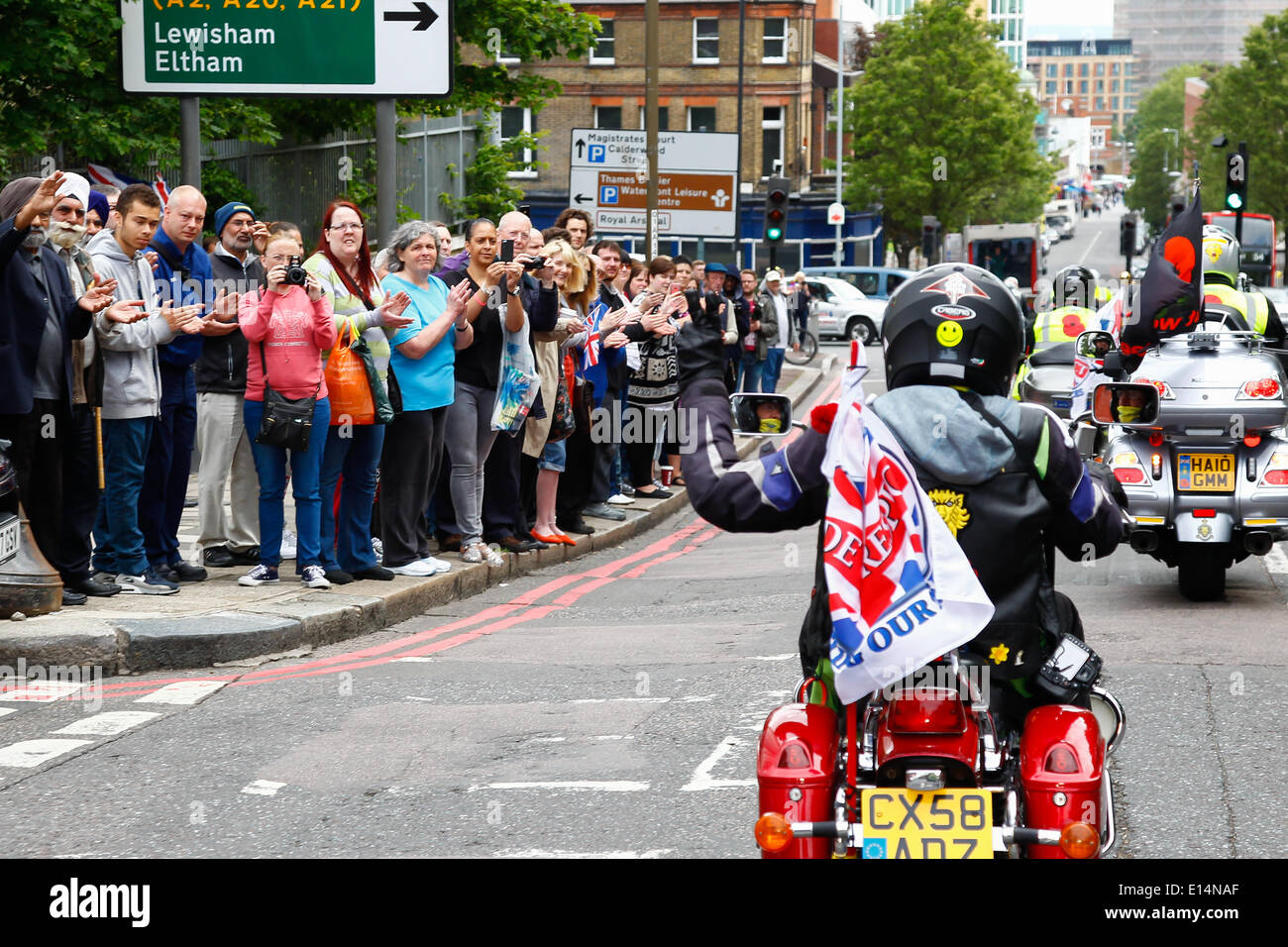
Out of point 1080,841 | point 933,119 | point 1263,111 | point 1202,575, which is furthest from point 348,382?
point 1263,111

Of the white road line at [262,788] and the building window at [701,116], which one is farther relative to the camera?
the building window at [701,116]

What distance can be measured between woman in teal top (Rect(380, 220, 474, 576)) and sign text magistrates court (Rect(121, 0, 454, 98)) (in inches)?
78.9

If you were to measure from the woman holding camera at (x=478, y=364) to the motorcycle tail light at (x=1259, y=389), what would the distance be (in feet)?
13.9

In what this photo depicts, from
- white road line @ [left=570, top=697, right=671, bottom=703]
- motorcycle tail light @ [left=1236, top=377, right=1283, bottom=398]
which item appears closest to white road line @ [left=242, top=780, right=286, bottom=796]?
white road line @ [left=570, top=697, right=671, bottom=703]

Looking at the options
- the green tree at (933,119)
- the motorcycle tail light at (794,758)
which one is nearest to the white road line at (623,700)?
the motorcycle tail light at (794,758)

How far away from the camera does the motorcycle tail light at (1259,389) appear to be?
9.53 metres

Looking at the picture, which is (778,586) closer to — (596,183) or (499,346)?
(499,346)

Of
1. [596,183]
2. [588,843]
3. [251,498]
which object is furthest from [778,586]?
[596,183]

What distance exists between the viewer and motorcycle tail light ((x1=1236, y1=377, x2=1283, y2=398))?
9531 mm

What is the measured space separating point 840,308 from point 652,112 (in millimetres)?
22305

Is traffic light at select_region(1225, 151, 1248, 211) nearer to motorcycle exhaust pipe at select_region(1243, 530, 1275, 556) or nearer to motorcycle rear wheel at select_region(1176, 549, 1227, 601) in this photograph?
motorcycle rear wheel at select_region(1176, 549, 1227, 601)

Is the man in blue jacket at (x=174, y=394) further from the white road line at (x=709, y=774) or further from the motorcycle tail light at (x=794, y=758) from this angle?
the motorcycle tail light at (x=794, y=758)

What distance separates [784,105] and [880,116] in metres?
7.63

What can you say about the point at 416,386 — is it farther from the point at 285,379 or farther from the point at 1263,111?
the point at 1263,111
